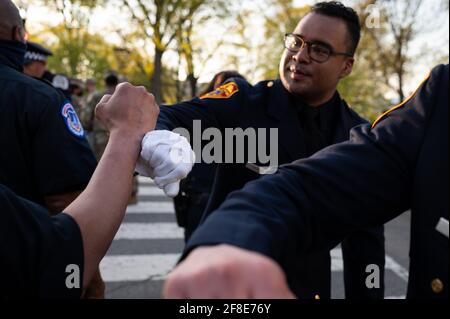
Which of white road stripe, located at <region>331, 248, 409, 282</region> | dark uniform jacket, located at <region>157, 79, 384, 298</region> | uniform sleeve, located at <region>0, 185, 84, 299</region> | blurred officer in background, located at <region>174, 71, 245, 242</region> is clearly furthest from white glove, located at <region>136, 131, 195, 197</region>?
white road stripe, located at <region>331, 248, 409, 282</region>

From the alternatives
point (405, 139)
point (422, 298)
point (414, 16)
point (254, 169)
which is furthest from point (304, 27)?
point (414, 16)

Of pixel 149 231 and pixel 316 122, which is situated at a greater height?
pixel 316 122

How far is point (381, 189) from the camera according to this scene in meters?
1.07

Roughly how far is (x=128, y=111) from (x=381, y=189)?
0.78 m

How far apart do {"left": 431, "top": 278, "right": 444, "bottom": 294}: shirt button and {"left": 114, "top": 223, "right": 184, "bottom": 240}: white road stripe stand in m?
5.08

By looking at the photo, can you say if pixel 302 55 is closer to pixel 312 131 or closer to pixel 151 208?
pixel 312 131

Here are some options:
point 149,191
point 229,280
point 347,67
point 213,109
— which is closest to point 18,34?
point 213,109

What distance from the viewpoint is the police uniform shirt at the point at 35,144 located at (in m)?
1.99

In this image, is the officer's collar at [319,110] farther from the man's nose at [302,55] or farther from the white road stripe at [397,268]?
the white road stripe at [397,268]

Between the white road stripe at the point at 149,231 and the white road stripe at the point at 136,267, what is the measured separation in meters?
0.77

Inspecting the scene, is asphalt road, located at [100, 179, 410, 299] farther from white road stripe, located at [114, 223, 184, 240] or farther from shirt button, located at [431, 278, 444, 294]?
shirt button, located at [431, 278, 444, 294]

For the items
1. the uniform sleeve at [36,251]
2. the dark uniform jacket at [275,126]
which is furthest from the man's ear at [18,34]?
the uniform sleeve at [36,251]

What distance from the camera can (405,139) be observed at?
1.06 meters
